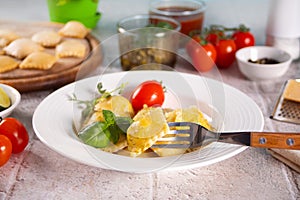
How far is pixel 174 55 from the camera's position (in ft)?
6.84

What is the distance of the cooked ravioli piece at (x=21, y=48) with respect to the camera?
6.56 ft

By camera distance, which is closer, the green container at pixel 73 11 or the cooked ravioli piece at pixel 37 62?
the cooked ravioli piece at pixel 37 62

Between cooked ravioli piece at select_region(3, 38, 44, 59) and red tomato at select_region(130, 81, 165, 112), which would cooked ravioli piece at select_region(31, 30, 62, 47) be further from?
red tomato at select_region(130, 81, 165, 112)

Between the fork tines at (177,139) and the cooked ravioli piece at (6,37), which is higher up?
the fork tines at (177,139)

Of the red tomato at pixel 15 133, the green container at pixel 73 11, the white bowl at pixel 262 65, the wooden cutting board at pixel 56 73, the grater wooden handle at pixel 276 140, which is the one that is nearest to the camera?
the grater wooden handle at pixel 276 140

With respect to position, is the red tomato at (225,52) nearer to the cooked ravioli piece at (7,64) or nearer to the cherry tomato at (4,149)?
the cooked ravioli piece at (7,64)

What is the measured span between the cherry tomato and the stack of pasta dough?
1.86ft

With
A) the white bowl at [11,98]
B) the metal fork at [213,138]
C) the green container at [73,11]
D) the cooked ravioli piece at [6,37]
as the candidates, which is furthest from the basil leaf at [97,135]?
the green container at [73,11]

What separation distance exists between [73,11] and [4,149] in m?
1.23

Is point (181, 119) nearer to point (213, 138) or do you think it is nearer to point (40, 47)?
point (213, 138)

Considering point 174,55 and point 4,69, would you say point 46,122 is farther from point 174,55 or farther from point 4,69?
point 174,55

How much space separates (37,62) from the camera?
1918 mm

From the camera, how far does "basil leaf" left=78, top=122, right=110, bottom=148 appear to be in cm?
135

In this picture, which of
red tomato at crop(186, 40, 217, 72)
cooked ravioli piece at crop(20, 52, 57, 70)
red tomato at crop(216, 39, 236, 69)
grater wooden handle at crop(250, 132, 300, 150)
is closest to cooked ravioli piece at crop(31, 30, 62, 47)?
cooked ravioli piece at crop(20, 52, 57, 70)
